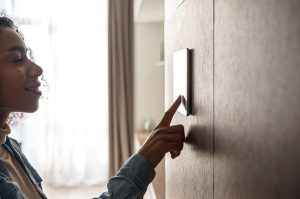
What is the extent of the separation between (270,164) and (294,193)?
54mm

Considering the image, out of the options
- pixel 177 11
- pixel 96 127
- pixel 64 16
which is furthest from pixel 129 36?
pixel 177 11

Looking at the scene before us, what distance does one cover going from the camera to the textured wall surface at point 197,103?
2.00 ft

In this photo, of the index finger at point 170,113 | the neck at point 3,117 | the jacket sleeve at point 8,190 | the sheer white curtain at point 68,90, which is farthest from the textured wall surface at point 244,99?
the sheer white curtain at point 68,90

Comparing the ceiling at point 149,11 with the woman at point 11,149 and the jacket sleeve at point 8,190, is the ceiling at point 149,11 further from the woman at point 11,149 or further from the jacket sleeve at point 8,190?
the jacket sleeve at point 8,190

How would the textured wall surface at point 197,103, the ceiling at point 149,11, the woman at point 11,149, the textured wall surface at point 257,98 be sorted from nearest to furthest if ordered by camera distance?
the textured wall surface at point 257,98 < the textured wall surface at point 197,103 < the woman at point 11,149 < the ceiling at point 149,11

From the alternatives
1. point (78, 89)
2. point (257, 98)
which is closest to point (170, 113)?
point (257, 98)

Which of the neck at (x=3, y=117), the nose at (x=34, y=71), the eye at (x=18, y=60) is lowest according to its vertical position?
the neck at (x=3, y=117)

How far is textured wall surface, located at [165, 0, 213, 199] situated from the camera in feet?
2.00

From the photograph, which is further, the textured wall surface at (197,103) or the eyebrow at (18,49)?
the eyebrow at (18,49)

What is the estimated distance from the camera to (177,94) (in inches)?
36.0

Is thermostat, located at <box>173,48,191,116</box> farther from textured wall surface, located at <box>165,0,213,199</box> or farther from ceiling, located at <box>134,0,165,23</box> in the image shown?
ceiling, located at <box>134,0,165,23</box>

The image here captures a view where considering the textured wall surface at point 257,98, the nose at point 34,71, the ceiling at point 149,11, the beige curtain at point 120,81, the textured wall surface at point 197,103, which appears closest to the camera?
the textured wall surface at point 257,98

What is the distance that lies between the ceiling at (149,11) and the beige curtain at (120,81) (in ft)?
0.65

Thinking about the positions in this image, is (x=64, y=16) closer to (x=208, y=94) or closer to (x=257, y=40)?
(x=208, y=94)
